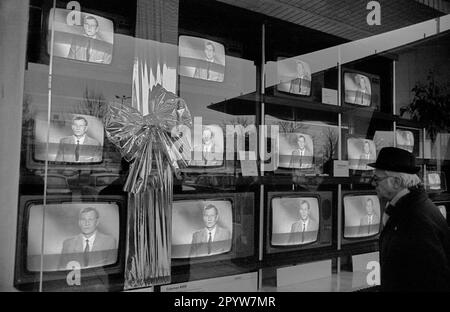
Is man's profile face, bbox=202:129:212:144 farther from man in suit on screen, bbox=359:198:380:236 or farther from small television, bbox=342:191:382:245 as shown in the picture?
man in suit on screen, bbox=359:198:380:236

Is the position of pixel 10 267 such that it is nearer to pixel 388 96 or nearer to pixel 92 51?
pixel 92 51

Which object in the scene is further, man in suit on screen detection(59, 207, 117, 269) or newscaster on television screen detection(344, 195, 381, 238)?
newscaster on television screen detection(344, 195, 381, 238)

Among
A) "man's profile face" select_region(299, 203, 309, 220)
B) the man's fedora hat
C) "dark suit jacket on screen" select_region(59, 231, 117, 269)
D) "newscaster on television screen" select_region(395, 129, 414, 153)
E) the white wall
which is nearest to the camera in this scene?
the white wall

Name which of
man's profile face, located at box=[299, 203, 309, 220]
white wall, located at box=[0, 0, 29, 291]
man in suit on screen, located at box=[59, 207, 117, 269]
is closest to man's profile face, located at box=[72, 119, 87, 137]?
white wall, located at box=[0, 0, 29, 291]

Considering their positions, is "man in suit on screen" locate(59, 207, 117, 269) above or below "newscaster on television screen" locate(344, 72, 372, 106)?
below

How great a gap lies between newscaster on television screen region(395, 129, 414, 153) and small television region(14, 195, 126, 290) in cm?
186

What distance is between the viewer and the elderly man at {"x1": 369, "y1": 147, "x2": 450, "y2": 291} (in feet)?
4.43

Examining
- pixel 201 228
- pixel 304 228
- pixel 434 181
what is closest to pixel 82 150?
pixel 201 228

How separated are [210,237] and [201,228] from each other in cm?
7

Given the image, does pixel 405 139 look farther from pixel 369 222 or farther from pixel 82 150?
pixel 82 150

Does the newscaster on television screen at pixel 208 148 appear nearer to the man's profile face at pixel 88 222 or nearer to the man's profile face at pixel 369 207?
the man's profile face at pixel 88 222

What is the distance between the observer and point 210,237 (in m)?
1.77

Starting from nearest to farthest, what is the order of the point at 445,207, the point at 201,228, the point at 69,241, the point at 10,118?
the point at 10,118, the point at 69,241, the point at 201,228, the point at 445,207

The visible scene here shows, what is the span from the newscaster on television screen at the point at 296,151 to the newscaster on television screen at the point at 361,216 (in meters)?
0.38
